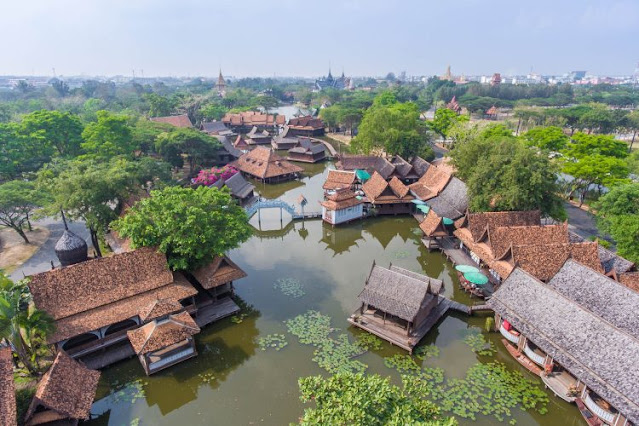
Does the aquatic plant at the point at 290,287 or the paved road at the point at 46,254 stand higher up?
the paved road at the point at 46,254

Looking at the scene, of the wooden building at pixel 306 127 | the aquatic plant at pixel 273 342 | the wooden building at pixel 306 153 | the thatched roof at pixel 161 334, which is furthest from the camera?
the wooden building at pixel 306 127

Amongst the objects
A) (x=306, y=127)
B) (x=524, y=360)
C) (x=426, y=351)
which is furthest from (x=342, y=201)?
(x=306, y=127)

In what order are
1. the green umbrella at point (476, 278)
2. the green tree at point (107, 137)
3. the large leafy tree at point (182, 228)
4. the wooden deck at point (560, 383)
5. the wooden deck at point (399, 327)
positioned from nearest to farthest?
1. the wooden deck at point (560, 383)
2. the wooden deck at point (399, 327)
3. the large leafy tree at point (182, 228)
4. the green umbrella at point (476, 278)
5. the green tree at point (107, 137)

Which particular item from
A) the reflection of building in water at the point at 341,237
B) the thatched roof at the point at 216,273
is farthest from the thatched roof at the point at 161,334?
the reflection of building in water at the point at 341,237

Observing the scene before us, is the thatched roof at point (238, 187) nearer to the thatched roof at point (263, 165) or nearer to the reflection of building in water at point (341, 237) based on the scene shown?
the thatched roof at point (263, 165)

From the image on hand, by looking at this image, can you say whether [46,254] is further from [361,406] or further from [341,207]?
[361,406]

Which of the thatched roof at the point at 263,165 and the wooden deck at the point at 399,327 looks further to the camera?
the thatched roof at the point at 263,165

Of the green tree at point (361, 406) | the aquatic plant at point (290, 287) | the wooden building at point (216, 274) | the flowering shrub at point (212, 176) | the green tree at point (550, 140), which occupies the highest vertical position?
the green tree at point (550, 140)
